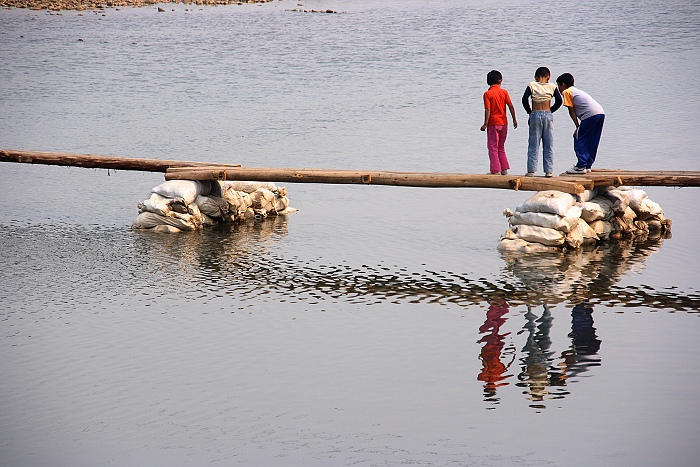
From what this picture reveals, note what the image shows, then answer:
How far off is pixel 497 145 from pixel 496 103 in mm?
719

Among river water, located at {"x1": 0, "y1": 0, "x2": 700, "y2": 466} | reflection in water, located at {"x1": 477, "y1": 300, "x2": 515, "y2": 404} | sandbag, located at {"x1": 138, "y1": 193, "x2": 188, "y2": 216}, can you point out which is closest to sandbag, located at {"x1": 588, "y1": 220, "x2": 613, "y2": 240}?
river water, located at {"x1": 0, "y1": 0, "x2": 700, "y2": 466}

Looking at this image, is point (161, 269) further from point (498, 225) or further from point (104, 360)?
point (498, 225)

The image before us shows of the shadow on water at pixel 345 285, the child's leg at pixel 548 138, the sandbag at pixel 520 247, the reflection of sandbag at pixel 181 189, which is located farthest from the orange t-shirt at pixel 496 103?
the reflection of sandbag at pixel 181 189

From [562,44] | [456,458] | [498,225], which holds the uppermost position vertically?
[562,44]

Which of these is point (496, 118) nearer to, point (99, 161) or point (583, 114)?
point (583, 114)

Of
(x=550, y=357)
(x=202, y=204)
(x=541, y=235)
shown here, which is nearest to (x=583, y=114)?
(x=541, y=235)

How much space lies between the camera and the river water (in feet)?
28.5

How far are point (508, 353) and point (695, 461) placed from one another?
289 centimetres

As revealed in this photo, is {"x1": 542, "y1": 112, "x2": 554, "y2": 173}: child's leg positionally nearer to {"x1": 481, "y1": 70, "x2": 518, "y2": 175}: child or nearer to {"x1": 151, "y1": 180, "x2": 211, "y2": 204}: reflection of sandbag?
{"x1": 481, "y1": 70, "x2": 518, "y2": 175}: child

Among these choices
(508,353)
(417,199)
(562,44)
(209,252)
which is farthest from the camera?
(562,44)

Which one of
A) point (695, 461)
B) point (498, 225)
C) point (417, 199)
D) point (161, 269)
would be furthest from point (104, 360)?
point (417, 199)

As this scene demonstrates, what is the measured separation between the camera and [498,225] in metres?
17.8

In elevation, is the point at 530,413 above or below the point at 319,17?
below

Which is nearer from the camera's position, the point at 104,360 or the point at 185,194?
the point at 104,360
